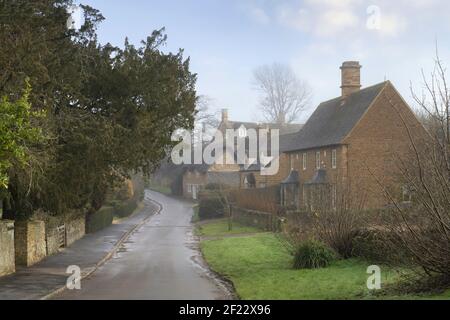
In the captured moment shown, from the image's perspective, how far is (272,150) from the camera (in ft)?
217

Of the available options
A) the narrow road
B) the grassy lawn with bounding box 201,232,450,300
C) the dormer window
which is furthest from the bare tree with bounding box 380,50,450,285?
the dormer window

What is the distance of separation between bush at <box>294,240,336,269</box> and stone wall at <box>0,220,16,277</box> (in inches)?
367

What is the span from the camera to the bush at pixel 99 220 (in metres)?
40.2

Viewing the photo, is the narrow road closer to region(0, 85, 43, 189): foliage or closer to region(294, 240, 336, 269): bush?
region(294, 240, 336, 269): bush

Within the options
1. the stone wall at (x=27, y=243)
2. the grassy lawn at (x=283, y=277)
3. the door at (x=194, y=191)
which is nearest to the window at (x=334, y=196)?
the grassy lawn at (x=283, y=277)

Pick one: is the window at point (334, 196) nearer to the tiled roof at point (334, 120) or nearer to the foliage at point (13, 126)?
the foliage at point (13, 126)

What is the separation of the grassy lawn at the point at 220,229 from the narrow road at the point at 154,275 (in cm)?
208

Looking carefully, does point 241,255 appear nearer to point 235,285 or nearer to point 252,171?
point 235,285

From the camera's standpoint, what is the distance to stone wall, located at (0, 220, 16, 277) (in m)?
18.6

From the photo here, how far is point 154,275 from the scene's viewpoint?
19688mm

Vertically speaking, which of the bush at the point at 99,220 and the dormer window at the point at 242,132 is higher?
the dormer window at the point at 242,132

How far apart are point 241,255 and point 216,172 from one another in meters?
55.3

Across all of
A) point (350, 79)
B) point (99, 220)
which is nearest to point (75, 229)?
point (99, 220)
